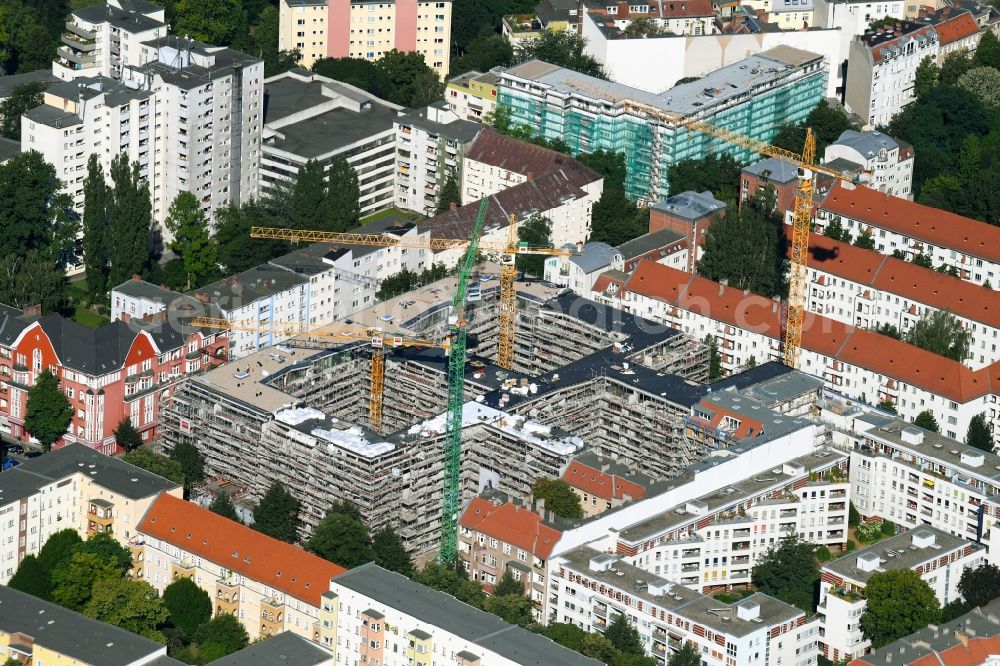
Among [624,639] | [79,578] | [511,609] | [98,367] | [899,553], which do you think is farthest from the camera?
[98,367]

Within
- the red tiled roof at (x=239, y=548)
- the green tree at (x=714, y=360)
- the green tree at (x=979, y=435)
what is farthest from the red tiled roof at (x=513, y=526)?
the green tree at (x=979, y=435)

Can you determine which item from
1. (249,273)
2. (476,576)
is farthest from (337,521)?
(249,273)

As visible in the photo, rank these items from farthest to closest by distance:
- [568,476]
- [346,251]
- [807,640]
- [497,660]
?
[346,251], [568,476], [807,640], [497,660]

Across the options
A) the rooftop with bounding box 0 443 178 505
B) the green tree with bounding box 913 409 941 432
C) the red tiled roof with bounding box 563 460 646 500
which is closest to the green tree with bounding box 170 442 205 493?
the rooftop with bounding box 0 443 178 505

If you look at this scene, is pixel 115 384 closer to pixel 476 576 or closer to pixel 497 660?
pixel 476 576

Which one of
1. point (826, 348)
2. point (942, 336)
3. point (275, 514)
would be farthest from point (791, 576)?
point (275, 514)

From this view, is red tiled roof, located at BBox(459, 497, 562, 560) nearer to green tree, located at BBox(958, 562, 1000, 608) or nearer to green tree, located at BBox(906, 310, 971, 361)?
green tree, located at BBox(958, 562, 1000, 608)

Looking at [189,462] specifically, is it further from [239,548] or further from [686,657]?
[686,657]

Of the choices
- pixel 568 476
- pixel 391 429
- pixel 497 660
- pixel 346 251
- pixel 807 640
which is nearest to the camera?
pixel 497 660
